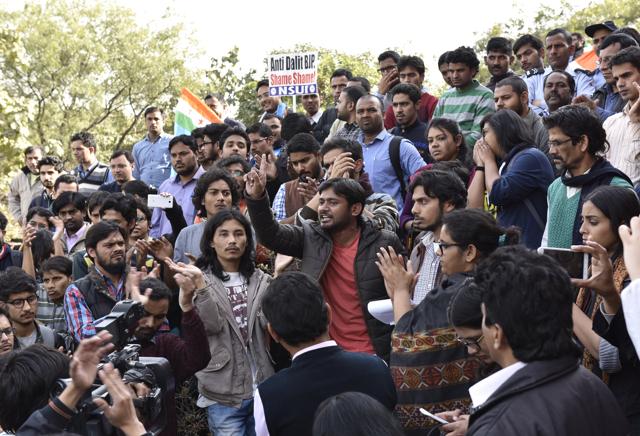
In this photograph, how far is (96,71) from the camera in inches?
1471

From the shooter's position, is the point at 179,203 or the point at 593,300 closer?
the point at 593,300

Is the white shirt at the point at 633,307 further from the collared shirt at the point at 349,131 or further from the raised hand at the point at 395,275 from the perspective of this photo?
the collared shirt at the point at 349,131

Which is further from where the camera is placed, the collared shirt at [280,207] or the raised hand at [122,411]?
the collared shirt at [280,207]

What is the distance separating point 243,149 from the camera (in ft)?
31.8

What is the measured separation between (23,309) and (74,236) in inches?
105

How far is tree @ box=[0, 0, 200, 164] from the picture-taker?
35.8m

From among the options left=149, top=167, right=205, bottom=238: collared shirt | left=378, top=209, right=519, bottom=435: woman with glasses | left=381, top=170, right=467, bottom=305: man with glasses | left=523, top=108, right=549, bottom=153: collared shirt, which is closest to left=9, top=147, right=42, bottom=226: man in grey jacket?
left=149, top=167, right=205, bottom=238: collared shirt

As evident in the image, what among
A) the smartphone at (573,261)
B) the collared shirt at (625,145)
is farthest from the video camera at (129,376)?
the collared shirt at (625,145)

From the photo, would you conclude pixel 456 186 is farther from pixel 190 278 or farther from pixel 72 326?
pixel 72 326

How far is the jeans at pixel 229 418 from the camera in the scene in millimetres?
5969

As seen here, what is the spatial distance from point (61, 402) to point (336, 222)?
2756mm

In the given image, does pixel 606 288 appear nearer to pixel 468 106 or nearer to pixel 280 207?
pixel 280 207

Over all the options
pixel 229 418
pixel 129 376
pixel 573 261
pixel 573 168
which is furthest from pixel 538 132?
pixel 129 376

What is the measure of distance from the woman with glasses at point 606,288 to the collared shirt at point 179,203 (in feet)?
15.9
